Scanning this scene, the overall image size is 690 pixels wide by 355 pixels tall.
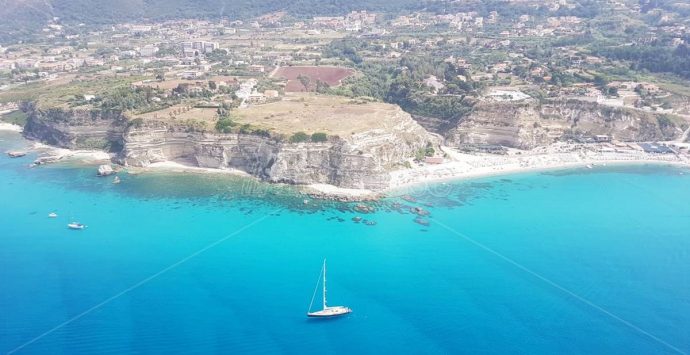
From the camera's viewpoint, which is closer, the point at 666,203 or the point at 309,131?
the point at 666,203

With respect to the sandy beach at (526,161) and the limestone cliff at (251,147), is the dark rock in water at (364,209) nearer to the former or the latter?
the limestone cliff at (251,147)

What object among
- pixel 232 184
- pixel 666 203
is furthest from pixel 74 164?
pixel 666 203

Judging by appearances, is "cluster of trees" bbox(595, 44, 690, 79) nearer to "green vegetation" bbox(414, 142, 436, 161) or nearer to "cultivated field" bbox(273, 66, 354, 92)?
"green vegetation" bbox(414, 142, 436, 161)

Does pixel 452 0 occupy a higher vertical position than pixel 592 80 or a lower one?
higher

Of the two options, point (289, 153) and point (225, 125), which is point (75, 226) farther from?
point (289, 153)

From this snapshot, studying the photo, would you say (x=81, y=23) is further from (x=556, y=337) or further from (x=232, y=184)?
(x=556, y=337)

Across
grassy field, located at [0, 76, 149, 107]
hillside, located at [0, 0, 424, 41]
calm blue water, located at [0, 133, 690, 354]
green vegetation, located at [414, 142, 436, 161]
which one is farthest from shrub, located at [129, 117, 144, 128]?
hillside, located at [0, 0, 424, 41]
